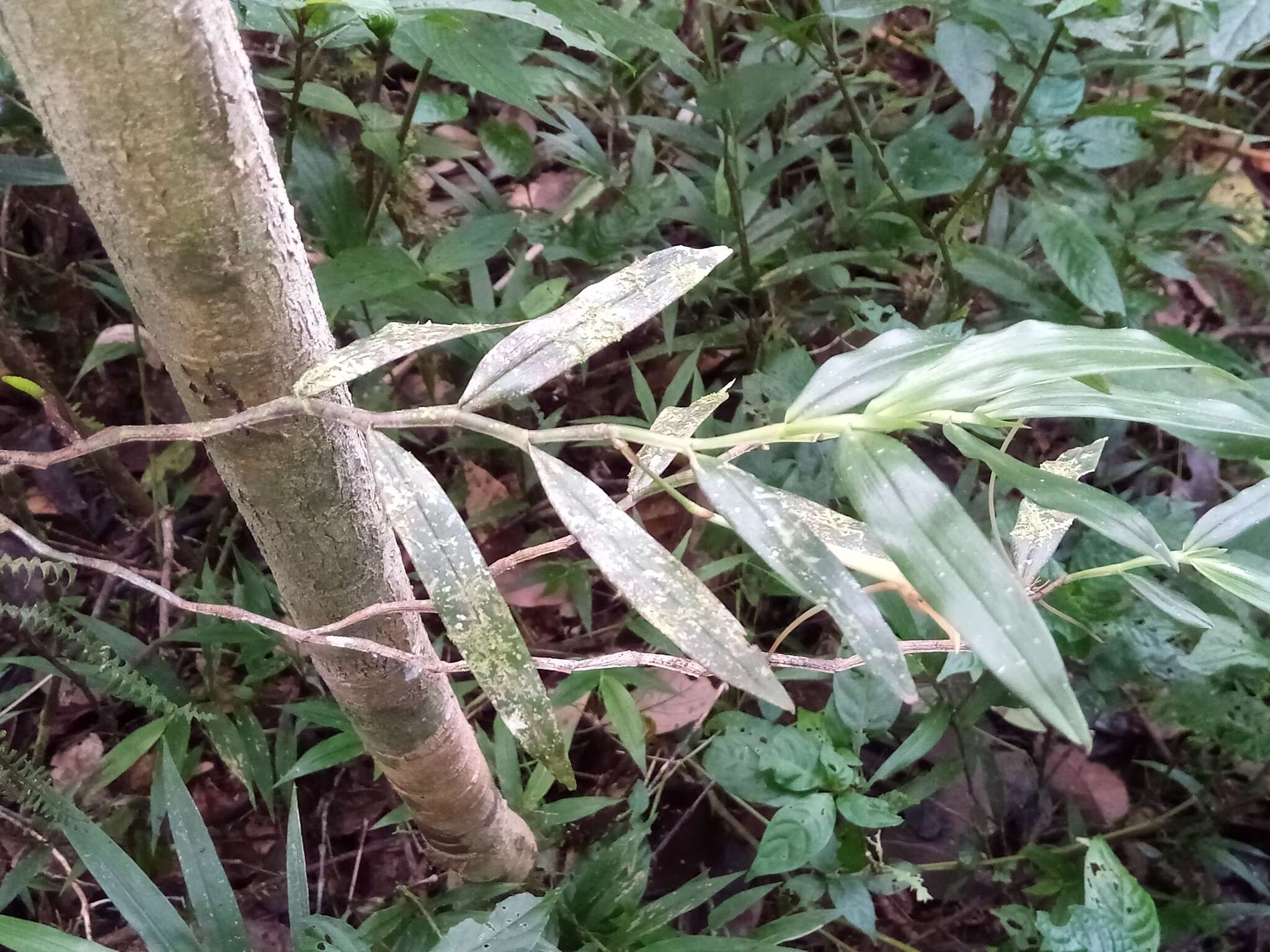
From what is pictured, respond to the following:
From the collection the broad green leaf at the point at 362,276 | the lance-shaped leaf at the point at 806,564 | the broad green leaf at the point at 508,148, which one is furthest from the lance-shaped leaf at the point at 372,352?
the broad green leaf at the point at 508,148

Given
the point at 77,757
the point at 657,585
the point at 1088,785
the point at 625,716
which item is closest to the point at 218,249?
the point at 657,585

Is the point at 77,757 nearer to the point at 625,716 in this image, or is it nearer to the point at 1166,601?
the point at 625,716

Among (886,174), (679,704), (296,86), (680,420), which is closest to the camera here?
(680,420)

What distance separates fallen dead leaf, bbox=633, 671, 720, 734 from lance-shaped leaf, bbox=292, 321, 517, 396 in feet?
2.54

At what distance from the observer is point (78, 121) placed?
27 cm

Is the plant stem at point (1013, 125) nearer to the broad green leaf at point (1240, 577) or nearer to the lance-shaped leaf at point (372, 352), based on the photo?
the broad green leaf at point (1240, 577)

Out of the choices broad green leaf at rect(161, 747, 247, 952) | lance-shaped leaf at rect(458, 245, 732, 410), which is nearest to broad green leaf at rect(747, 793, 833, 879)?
broad green leaf at rect(161, 747, 247, 952)

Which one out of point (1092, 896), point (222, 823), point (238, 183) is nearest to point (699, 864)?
point (1092, 896)

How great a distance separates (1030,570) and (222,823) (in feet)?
3.21

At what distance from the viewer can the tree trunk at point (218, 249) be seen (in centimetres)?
26

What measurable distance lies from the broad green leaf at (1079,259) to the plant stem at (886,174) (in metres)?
0.11

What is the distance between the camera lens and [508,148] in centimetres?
108

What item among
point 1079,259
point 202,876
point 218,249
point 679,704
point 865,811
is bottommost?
point 679,704

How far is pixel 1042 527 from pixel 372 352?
0.38m
